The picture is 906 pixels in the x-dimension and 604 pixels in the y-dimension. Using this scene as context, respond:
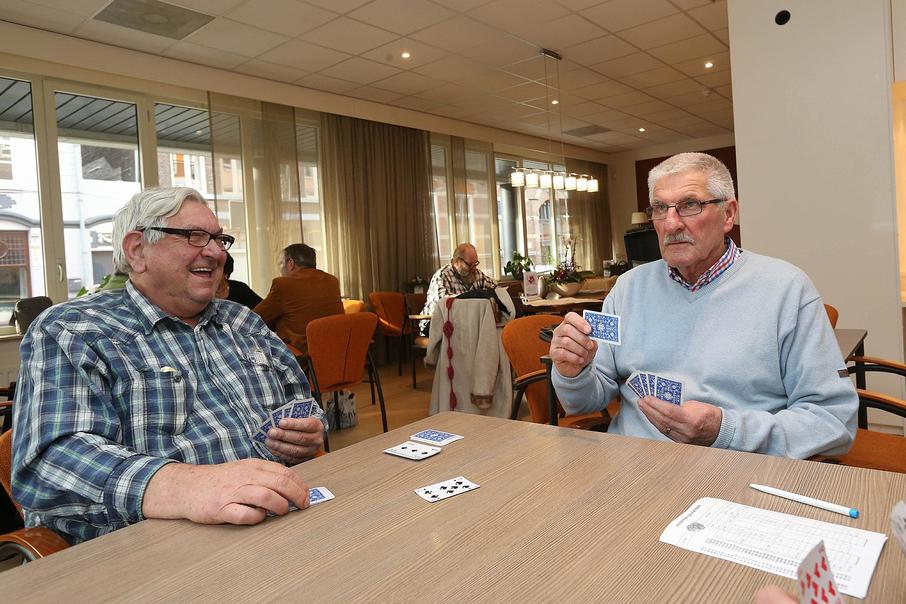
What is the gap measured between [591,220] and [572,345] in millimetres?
10353

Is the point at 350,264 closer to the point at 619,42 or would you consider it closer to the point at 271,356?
the point at 619,42

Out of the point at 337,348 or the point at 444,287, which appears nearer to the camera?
the point at 337,348

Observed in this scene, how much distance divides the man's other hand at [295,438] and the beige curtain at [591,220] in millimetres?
9960

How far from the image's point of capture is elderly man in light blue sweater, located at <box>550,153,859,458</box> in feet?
4.52

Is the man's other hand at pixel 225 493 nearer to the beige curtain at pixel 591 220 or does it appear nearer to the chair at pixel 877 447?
the chair at pixel 877 447

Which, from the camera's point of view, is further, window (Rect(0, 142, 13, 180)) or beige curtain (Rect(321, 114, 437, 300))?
beige curtain (Rect(321, 114, 437, 300))

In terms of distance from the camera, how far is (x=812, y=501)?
0.92 metres

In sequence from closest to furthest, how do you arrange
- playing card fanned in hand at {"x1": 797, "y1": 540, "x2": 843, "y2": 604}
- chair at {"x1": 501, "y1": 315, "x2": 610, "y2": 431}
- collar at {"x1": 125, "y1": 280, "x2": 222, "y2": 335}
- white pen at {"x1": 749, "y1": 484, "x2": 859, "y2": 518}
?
1. playing card fanned in hand at {"x1": 797, "y1": 540, "x2": 843, "y2": 604}
2. white pen at {"x1": 749, "y1": 484, "x2": 859, "y2": 518}
3. collar at {"x1": 125, "y1": 280, "x2": 222, "y2": 335}
4. chair at {"x1": 501, "y1": 315, "x2": 610, "y2": 431}

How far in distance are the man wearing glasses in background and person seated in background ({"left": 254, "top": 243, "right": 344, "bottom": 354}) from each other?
3038mm

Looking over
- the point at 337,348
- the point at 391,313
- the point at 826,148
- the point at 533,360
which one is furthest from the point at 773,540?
the point at 391,313

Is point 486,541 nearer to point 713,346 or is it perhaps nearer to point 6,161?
point 713,346

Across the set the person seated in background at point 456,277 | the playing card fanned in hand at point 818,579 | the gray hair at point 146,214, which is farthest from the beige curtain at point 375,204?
the playing card fanned in hand at point 818,579

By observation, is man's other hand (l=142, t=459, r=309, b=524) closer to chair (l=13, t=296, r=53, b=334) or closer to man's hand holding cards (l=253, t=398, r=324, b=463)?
man's hand holding cards (l=253, t=398, r=324, b=463)

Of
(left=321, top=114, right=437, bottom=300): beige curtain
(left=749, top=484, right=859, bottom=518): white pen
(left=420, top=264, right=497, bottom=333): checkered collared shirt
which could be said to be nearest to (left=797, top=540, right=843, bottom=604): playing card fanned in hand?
(left=749, top=484, right=859, bottom=518): white pen
